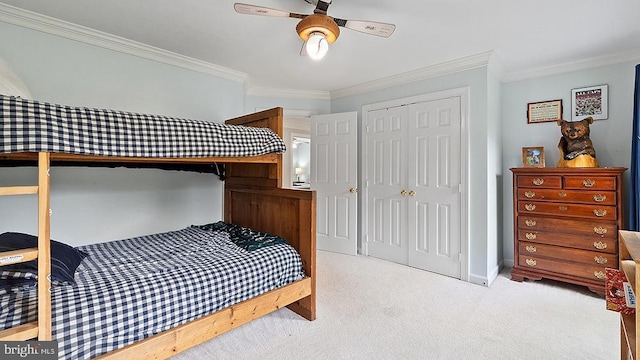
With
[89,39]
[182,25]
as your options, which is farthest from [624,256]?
[89,39]

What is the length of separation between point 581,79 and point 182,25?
376cm

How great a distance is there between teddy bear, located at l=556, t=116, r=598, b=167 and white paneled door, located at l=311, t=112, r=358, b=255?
212cm

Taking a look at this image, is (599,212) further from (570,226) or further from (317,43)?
(317,43)

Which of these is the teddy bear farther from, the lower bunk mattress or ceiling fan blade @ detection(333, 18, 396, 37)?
the lower bunk mattress

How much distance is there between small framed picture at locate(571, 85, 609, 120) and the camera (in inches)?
108

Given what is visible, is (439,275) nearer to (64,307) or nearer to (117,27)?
(64,307)

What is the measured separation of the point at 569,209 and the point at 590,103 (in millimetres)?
1118

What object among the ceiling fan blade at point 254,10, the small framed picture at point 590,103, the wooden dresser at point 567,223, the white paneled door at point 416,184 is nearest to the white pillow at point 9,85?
the ceiling fan blade at point 254,10

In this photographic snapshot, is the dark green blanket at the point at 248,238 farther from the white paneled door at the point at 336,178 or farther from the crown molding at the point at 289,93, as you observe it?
the crown molding at the point at 289,93

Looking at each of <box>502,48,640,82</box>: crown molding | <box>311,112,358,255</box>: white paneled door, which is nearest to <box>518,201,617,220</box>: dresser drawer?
<box>502,48,640,82</box>: crown molding

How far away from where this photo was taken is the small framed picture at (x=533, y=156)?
9.55 feet

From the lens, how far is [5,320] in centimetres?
116

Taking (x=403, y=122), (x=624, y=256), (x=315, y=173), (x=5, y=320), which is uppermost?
(x=403, y=122)

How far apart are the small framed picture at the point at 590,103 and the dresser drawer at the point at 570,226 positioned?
1081 millimetres
